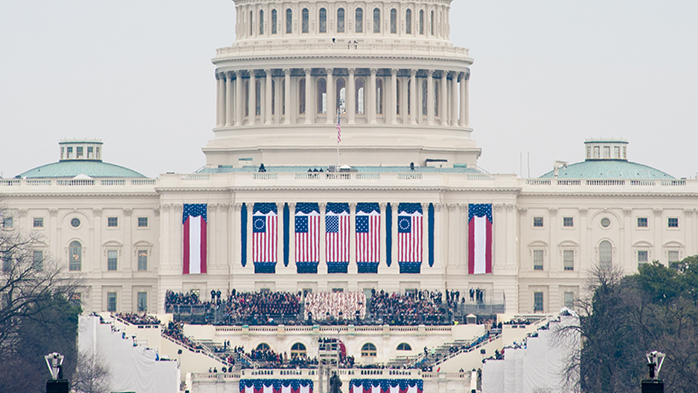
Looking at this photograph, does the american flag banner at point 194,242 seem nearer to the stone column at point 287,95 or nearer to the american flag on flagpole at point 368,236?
the american flag on flagpole at point 368,236

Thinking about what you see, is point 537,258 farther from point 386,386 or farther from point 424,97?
point 386,386

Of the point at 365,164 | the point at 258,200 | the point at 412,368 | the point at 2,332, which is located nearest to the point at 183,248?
the point at 258,200

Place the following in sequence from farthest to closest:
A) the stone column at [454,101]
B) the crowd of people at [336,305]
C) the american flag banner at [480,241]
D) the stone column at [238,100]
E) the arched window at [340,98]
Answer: the stone column at [454,101]
the stone column at [238,100]
the arched window at [340,98]
the american flag banner at [480,241]
the crowd of people at [336,305]

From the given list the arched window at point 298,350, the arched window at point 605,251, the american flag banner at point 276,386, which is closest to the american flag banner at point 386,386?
the american flag banner at point 276,386

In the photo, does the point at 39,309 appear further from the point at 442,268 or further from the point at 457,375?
the point at 442,268

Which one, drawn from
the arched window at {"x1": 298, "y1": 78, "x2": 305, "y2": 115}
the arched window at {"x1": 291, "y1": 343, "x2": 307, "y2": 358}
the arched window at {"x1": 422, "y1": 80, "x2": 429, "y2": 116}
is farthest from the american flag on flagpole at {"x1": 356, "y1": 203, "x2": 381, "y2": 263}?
the arched window at {"x1": 291, "y1": 343, "x2": 307, "y2": 358}

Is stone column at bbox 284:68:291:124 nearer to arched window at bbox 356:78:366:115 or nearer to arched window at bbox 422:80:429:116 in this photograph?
arched window at bbox 356:78:366:115

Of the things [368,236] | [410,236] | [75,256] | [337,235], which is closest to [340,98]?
[368,236]
